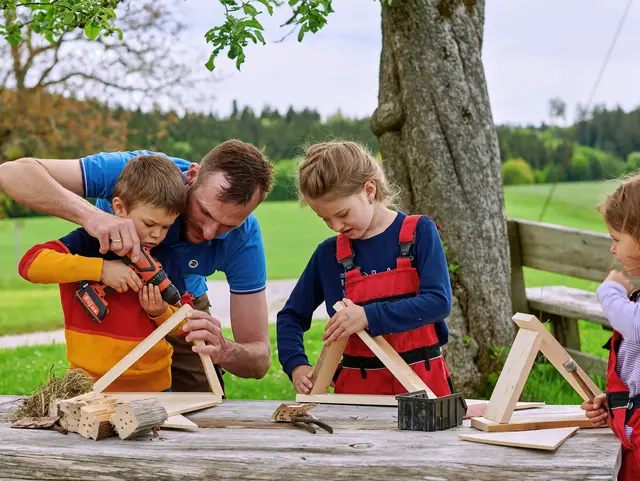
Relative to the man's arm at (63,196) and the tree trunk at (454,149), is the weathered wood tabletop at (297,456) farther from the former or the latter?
the tree trunk at (454,149)

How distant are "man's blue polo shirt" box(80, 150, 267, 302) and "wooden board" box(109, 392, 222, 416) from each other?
0.86m

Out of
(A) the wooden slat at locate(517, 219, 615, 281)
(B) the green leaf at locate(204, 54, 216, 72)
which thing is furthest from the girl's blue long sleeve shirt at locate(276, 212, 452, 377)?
(A) the wooden slat at locate(517, 219, 615, 281)

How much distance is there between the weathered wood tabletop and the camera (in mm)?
2496

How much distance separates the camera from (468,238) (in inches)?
238

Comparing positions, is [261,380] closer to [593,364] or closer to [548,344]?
[593,364]

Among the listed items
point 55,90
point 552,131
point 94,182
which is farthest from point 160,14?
point 94,182

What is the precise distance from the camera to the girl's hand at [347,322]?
323 cm

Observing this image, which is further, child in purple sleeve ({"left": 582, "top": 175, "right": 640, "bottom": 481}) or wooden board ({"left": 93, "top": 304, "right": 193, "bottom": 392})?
wooden board ({"left": 93, "top": 304, "right": 193, "bottom": 392})

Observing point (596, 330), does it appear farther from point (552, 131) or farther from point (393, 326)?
point (393, 326)

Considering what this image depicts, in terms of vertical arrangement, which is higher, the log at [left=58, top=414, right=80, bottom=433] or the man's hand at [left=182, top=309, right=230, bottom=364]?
the man's hand at [left=182, top=309, right=230, bottom=364]

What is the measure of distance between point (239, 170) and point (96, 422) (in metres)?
1.41

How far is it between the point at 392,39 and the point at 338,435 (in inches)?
152

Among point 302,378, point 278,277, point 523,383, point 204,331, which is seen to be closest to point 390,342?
point 302,378

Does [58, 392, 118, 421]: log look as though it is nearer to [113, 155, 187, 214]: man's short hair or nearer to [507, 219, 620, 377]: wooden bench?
[113, 155, 187, 214]: man's short hair
